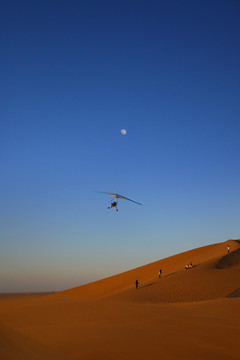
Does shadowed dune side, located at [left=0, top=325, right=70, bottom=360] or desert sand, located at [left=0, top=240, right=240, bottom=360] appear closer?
shadowed dune side, located at [left=0, top=325, right=70, bottom=360]

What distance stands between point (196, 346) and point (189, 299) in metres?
15.3

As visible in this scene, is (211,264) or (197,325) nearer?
(197,325)

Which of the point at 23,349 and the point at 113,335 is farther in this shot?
the point at 113,335

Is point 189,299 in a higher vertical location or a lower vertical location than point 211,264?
lower

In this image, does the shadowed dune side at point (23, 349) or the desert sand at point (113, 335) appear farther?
the desert sand at point (113, 335)

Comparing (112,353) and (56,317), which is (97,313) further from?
(112,353)

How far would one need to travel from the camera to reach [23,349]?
634 centimetres

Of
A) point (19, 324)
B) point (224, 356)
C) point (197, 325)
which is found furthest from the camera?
point (19, 324)

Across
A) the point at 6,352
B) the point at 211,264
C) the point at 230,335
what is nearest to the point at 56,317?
the point at 6,352

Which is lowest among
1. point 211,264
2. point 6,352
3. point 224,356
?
point 224,356

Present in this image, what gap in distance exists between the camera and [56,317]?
10367mm

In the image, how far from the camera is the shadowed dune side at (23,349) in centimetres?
566

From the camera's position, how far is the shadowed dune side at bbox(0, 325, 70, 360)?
18.6ft

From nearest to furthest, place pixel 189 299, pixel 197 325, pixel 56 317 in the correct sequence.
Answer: pixel 197 325 → pixel 56 317 → pixel 189 299
